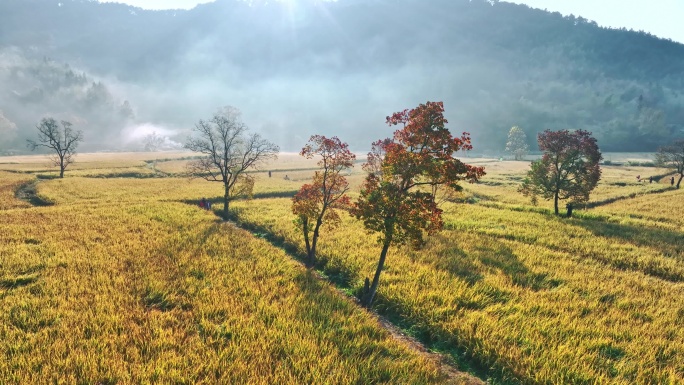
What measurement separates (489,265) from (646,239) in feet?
49.9

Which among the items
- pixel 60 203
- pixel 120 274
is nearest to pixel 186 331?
pixel 120 274

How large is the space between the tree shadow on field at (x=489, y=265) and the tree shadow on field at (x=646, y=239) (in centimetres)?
623

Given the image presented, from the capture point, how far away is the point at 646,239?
23219 mm

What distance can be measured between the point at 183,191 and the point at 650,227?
5375 cm

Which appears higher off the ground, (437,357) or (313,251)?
(313,251)

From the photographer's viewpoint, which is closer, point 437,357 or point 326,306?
point 437,357

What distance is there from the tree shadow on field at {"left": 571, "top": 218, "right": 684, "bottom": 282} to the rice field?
135 mm

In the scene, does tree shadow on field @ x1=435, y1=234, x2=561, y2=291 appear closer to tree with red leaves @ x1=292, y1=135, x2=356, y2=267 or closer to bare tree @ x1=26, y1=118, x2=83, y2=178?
tree with red leaves @ x1=292, y1=135, x2=356, y2=267

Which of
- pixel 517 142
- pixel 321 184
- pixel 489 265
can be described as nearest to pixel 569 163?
pixel 489 265

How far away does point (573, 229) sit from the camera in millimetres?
25969

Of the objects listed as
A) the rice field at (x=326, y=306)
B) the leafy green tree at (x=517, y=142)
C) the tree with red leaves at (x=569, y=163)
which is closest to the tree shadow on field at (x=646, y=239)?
the rice field at (x=326, y=306)

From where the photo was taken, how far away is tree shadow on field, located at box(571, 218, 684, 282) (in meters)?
17.6

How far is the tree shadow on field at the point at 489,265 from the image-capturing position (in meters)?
15.5

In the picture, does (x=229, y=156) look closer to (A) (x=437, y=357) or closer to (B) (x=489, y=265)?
(B) (x=489, y=265)
